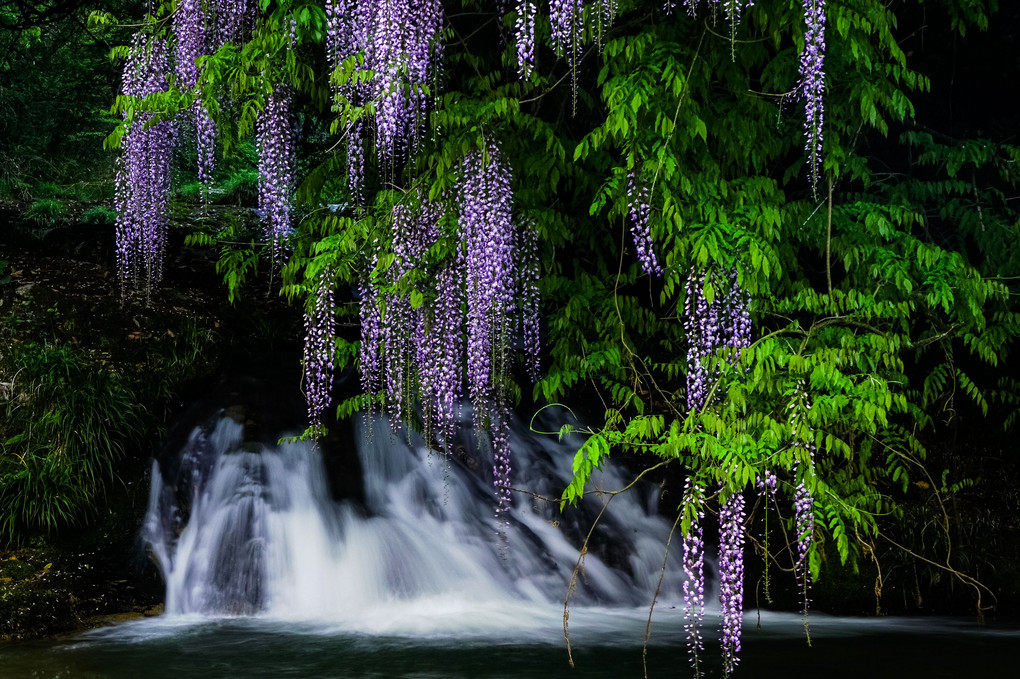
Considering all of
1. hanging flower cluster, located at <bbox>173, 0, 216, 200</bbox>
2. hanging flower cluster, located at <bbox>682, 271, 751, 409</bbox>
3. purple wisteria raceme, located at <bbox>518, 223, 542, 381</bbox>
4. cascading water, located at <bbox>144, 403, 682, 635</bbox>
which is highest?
hanging flower cluster, located at <bbox>173, 0, 216, 200</bbox>

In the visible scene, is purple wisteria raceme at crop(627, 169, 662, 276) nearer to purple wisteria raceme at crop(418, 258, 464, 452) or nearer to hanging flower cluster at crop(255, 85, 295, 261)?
purple wisteria raceme at crop(418, 258, 464, 452)

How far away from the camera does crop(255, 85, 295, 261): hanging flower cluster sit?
5.54 m

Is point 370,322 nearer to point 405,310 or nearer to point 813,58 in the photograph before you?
point 405,310

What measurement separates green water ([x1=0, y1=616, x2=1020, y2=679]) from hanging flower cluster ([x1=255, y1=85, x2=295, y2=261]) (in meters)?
2.30

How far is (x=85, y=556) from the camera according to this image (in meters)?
5.72

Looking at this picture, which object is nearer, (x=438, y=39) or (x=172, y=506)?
(x=438, y=39)

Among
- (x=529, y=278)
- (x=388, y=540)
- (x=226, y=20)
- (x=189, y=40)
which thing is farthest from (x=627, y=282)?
(x=189, y=40)

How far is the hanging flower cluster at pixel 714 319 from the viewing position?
493cm

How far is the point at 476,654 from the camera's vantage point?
4836 mm

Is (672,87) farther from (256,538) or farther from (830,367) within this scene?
(256,538)

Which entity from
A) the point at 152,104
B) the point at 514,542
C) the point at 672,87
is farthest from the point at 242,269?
the point at 672,87

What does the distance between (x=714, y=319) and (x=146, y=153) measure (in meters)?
3.58

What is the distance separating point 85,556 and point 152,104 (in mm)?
2565

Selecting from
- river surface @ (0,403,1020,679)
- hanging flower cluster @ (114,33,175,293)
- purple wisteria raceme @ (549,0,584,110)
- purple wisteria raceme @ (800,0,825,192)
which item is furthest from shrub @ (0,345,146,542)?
purple wisteria raceme @ (800,0,825,192)
